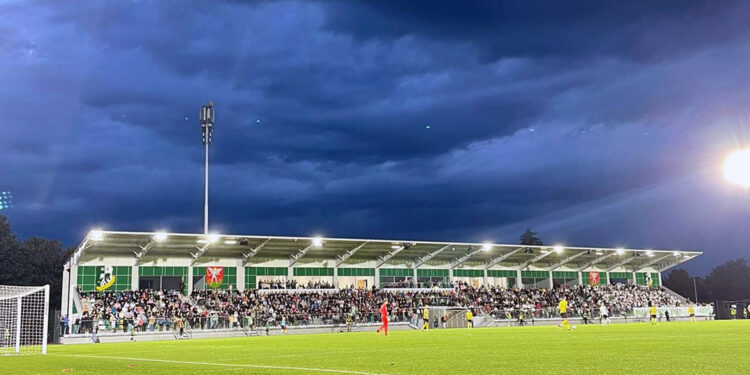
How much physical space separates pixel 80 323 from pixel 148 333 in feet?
13.6

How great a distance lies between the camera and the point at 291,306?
180 feet

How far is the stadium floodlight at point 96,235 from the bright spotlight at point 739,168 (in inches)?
1786

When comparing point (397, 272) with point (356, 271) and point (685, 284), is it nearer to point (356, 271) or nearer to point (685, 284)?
point (356, 271)

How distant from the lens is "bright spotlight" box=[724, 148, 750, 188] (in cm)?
4819

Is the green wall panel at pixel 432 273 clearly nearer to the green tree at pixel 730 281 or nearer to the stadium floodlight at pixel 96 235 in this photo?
the stadium floodlight at pixel 96 235

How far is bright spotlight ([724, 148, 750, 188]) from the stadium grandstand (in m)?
17.8

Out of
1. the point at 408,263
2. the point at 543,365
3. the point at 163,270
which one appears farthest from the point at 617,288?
the point at 543,365

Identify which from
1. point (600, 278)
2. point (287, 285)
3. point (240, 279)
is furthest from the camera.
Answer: point (600, 278)

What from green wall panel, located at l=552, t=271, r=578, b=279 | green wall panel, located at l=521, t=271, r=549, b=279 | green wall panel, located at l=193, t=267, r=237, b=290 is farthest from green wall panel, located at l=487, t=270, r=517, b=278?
green wall panel, located at l=193, t=267, r=237, b=290

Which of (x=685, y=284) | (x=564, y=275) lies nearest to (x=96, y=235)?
(x=564, y=275)

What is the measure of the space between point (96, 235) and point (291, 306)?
625 inches

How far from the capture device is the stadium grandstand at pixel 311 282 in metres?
49.8

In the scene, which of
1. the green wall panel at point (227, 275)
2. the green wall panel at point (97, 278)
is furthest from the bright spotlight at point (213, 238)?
the green wall panel at point (97, 278)

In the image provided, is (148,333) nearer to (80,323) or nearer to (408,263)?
(80,323)
